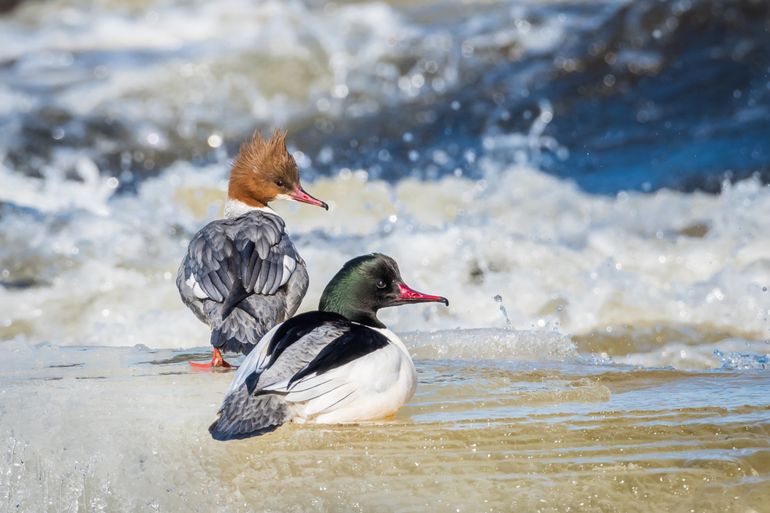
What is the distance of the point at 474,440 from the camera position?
3.66 m

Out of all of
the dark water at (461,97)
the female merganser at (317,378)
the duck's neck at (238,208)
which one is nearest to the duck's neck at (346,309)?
the female merganser at (317,378)

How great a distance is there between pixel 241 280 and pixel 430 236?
11.5ft

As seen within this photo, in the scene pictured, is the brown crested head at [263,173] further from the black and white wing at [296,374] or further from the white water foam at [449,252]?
the black and white wing at [296,374]

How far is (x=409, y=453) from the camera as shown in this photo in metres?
3.56

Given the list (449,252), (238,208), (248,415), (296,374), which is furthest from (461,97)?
(248,415)

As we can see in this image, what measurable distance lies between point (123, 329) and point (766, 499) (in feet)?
14.1

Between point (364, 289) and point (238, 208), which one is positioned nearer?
point (364, 289)

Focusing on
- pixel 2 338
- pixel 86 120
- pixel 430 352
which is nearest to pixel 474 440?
pixel 430 352

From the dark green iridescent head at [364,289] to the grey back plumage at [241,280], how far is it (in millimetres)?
393

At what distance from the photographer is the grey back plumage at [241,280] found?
4.54m

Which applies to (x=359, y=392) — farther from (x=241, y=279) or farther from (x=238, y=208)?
(x=238, y=208)

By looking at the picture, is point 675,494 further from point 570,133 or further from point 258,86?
point 258,86

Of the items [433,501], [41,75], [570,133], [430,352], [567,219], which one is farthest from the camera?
[41,75]

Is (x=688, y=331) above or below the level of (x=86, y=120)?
below
